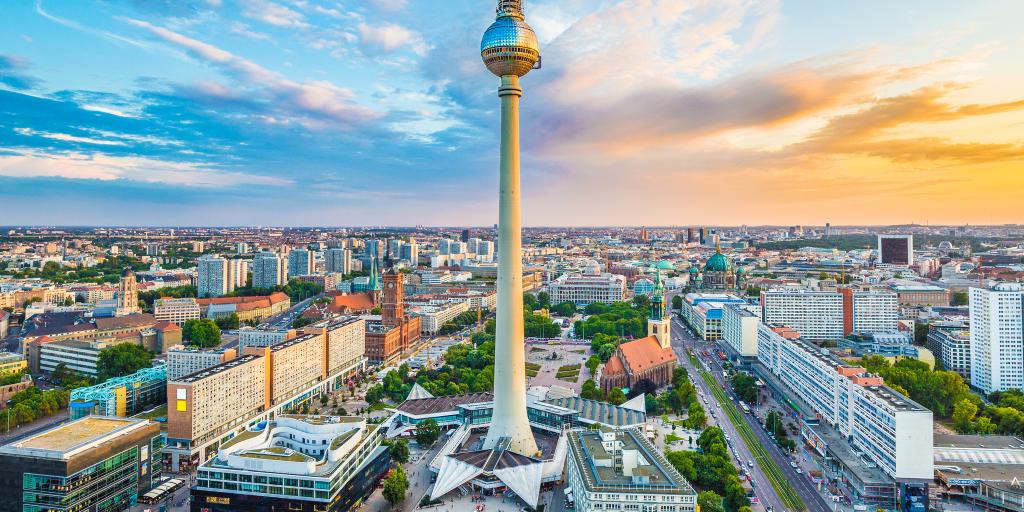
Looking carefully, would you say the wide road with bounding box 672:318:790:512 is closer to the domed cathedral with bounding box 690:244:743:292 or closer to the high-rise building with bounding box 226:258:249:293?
the domed cathedral with bounding box 690:244:743:292

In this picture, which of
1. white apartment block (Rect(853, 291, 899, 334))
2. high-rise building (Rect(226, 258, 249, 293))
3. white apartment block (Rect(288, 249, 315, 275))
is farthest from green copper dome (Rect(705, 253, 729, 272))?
white apartment block (Rect(288, 249, 315, 275))

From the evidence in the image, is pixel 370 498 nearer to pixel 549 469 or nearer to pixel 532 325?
pixel 549 469

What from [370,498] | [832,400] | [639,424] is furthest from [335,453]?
[832,400]

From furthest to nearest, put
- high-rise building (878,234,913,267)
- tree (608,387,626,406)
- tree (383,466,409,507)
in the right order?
high-rise building (878,234,913,267) < tree (608,387,626,406) < tree (383,466,409,507)

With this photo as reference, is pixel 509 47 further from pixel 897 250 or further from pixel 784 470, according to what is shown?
pixel 897 250

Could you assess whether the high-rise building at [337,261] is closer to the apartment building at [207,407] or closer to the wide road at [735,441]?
the wide road at [735,441]

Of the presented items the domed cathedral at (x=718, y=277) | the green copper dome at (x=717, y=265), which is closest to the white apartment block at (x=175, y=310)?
the domed cathedral at (x=718, y=277)

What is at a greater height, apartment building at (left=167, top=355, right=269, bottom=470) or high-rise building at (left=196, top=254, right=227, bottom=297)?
high-rise building at (left=196, top=254, right=227, bottom=297)
